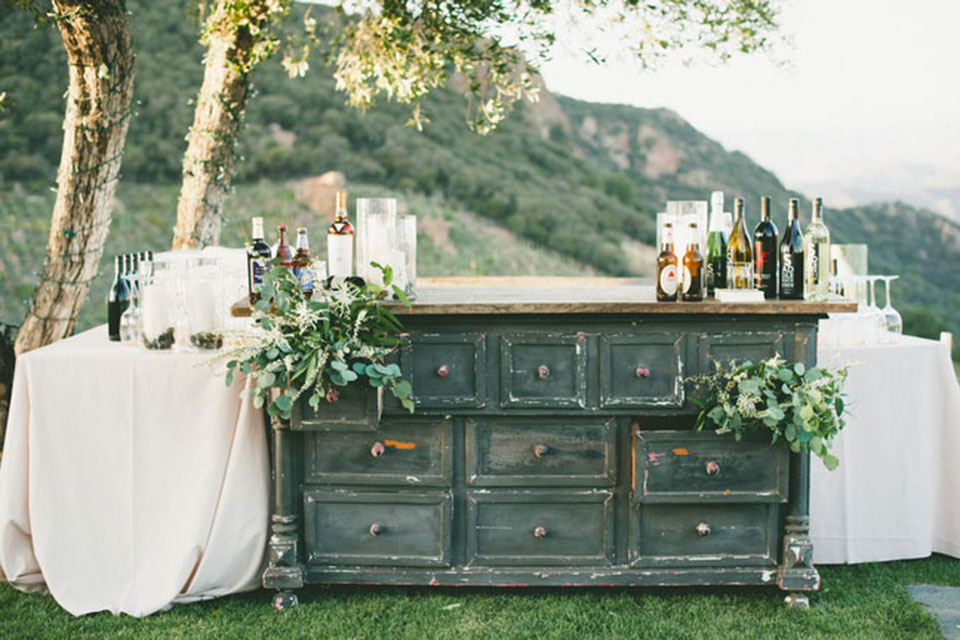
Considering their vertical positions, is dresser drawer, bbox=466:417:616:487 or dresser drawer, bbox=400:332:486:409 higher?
dresser drawer, bbox=400:332:486:409

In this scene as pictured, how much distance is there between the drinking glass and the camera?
2949 mm

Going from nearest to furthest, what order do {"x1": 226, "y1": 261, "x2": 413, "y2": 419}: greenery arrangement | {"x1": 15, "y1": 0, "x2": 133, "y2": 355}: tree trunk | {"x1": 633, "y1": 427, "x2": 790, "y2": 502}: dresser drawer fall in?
1. {"x1": 226, "y1": 261, "x2": 413, "y2": 419}: greenery arrangement
2. {"x1": 633, "y1": 427, "x2": 790, "y2": 502}: dresser drawer
3. {"x1": 15, "y1": 0, "x2": 133, "y2": 355}: tree trunk

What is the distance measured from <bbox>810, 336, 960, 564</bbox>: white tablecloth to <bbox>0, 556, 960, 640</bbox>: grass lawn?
23 centimetres

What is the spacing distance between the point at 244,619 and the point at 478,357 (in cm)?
121

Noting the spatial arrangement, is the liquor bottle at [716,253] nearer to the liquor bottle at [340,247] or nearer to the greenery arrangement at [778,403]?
the greenery arrangement at [778,403]

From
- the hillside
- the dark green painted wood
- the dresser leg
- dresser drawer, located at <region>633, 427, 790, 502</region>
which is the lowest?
the dresser leg

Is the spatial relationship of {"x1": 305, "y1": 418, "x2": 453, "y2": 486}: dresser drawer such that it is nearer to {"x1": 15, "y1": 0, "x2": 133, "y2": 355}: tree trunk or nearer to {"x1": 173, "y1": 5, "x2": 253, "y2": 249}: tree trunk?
{"x1": 15, "y1": 0, "x2": 133, "y2": 355}: tree trunk

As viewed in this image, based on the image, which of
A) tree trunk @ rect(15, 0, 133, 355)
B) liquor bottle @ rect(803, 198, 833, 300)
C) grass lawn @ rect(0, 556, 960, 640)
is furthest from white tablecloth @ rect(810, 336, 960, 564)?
tree trunk @ rect(15, 0, 133, 355)

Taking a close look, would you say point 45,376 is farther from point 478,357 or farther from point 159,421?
point 478,357

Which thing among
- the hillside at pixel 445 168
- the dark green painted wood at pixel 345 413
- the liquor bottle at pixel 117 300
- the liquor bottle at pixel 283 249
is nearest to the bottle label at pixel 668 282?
the dark green painted wood at pixel 345 413

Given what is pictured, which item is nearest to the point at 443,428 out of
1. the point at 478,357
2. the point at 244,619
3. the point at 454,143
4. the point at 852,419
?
the point at 478,357

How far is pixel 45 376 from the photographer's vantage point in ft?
10.0

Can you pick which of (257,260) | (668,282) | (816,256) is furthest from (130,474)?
(816,256)

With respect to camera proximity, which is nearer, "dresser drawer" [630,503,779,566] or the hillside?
"dresser drawer" [630,503,779,566]
